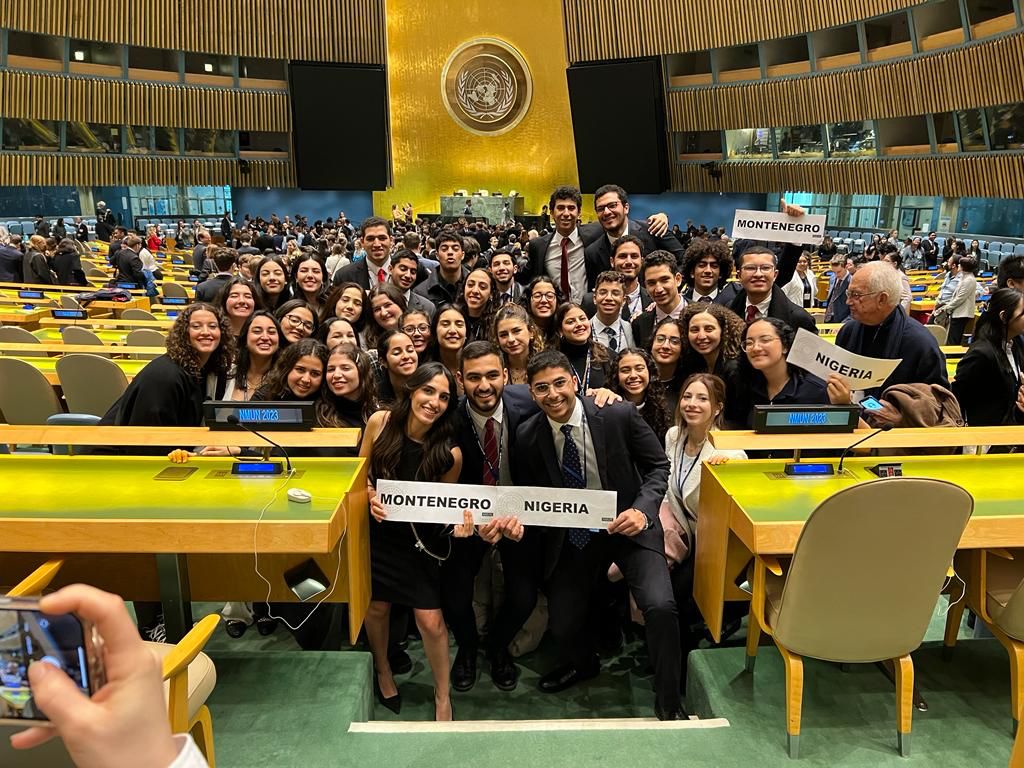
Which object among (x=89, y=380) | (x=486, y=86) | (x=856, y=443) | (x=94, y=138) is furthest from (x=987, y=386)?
(x=486, y=86)

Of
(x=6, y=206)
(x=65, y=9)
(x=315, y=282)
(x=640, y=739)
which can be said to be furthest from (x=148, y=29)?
(x=640, y=739)

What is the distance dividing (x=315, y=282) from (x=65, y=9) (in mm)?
14296

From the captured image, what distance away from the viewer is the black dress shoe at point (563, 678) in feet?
9.25

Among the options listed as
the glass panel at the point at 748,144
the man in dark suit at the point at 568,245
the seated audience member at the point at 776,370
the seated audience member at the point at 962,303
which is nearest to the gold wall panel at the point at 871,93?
the glass panel at the point at 748,144

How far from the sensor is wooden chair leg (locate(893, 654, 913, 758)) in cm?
206

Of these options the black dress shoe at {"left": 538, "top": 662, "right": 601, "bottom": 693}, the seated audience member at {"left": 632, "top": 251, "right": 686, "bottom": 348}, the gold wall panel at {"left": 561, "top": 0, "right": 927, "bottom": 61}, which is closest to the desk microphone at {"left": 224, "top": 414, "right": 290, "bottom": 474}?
the black dress shoe at {"left": 538, "top": 662, "right": 601, "bottom": 693}

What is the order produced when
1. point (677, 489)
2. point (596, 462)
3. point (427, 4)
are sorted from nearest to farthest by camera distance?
point (596, 462) < point (677, 489) < point (427, 4)

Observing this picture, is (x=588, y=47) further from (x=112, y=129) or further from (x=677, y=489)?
(x=677, y=489)

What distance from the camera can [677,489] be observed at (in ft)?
9.71

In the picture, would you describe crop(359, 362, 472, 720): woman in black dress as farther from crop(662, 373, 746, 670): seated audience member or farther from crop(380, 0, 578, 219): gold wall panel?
crop(380, 0, 578, 219): gold wall panel

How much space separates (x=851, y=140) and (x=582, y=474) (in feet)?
49.6

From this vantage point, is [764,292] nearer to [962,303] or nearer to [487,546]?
[487,546]

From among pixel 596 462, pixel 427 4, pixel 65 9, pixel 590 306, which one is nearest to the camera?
pixel 596 462

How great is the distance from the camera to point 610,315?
3971mm
